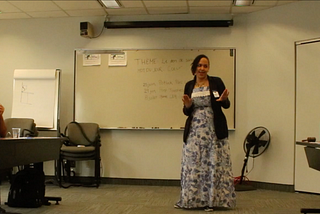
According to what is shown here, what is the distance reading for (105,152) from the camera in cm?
583

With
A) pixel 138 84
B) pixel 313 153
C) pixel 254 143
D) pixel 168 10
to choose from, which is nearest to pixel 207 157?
pixel 313 153

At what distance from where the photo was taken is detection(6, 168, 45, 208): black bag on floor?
382 cm

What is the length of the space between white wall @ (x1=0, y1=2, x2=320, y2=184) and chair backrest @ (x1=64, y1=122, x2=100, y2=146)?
0.26 meters

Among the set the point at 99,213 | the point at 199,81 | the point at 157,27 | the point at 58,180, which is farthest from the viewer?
the point at 157,27

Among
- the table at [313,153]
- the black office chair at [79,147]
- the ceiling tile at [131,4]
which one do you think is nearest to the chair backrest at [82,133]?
the black office chair at [79,147]

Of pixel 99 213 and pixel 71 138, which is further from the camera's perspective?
pixel 71 138

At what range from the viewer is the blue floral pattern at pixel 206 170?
373 centimetres

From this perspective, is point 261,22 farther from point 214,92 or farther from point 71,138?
point 71,138

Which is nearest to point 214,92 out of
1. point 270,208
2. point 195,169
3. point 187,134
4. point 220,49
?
point 187,134

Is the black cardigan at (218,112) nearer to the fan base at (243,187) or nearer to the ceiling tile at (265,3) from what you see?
the fan base at (243,187)

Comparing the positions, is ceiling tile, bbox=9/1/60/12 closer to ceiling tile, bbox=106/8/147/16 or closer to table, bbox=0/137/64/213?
ceiling tile, bbox=106/8/147/16

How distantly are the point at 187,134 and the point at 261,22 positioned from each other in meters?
2.55

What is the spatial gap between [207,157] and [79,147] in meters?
2.19

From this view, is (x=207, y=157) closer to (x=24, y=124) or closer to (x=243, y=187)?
(x=243, y=187)
